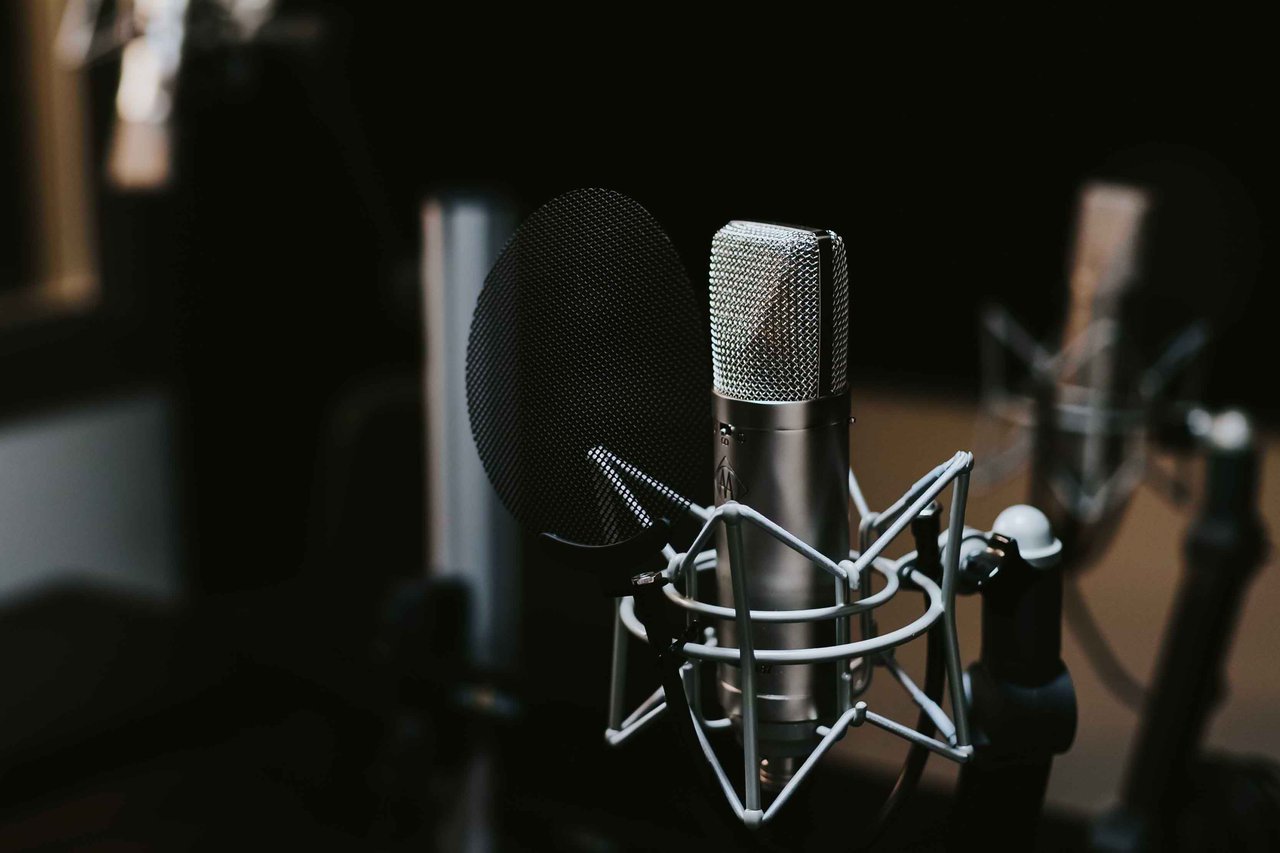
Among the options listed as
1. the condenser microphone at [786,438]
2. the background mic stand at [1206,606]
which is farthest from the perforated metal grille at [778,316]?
the background mic stand at [1206,606]

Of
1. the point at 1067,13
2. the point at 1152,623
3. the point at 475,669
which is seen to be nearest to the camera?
the point at 475,669

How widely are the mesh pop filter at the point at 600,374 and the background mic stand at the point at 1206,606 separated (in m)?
0.54

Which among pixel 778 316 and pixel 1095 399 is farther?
pixel 1095 399

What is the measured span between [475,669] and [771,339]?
0.60 metres

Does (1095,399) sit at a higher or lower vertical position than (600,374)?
lower

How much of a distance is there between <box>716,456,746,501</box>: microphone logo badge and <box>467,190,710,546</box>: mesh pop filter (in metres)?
0.01

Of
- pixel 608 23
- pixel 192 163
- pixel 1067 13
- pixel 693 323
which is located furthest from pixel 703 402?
pixel 192 163

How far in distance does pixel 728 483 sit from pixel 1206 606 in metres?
0.67

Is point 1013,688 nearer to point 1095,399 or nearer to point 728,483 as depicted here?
point 728,483

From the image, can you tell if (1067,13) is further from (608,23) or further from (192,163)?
(192,163)

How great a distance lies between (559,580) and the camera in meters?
1.17

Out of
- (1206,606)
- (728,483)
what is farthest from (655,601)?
(1206,606)

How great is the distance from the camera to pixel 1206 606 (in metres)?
0.97

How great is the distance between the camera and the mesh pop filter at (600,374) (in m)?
0.43
